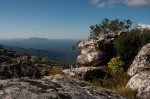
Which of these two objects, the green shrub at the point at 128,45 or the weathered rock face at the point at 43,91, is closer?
the weathered rock face at the point at 43,91

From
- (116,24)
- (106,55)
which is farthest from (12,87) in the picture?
(116,24)

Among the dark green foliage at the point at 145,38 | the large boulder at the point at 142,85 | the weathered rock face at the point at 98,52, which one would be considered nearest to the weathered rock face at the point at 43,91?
the large boulder at the point at 142,85

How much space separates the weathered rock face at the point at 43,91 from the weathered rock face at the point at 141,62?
12.0m

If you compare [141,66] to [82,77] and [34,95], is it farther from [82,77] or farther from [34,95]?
[34,95]

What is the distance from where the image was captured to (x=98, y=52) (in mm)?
26453

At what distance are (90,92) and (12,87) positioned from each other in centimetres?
244

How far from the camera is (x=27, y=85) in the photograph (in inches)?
309

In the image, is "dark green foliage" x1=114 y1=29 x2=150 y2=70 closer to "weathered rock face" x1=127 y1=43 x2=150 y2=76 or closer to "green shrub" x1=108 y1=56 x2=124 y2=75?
"green shrub" x1=108 y1=56 x2=124 y2=75

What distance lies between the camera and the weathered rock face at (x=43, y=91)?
7.16 m

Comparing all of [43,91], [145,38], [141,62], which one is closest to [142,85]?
[43,91]

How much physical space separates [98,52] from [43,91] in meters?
19.1

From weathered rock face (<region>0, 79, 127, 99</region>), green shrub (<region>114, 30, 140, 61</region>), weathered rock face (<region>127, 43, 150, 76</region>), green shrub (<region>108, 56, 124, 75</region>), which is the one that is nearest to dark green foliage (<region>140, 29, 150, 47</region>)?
green shrub (<region>114, 30, 140, 61</region>)

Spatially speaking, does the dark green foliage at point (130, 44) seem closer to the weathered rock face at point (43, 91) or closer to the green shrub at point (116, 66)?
the green shrub at point (116, 66)

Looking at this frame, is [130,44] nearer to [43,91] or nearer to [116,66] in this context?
[116,66]
